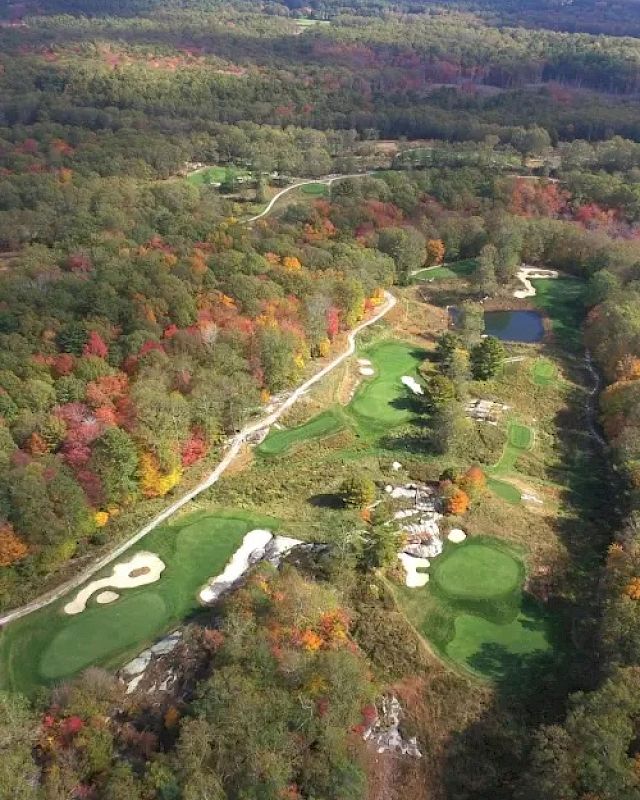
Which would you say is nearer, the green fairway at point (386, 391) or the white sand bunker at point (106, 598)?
the white sand bunker at point (106, 598)

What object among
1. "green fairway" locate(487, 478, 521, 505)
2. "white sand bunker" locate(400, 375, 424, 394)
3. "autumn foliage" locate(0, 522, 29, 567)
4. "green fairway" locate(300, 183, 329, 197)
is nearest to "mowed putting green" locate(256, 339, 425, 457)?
"white sand bunker" locate(400, 375, 424, 394)

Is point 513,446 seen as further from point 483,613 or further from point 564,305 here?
point 564,305

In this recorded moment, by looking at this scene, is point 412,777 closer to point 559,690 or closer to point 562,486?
point 559,690

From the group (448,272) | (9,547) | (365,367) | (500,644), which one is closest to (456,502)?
(500,644)

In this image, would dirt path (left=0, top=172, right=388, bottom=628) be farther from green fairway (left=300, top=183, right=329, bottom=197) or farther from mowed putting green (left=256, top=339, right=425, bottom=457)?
green fairway (left=300, top=183, right=329, bottom=197)

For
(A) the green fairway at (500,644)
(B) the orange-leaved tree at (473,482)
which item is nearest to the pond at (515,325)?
(B) the orange-leaved tree at (473,482)

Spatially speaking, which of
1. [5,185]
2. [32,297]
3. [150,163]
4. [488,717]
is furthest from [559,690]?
[150,163]

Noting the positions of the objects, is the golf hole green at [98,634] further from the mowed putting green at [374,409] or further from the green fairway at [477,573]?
the green fairway at [477,573]
